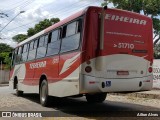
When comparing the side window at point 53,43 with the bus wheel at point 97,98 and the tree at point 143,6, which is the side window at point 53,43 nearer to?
the bus wheel at point 97,98

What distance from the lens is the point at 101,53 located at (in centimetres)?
1009

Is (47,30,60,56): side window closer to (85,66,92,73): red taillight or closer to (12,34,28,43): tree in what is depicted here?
(85,66,92,73): red taillight

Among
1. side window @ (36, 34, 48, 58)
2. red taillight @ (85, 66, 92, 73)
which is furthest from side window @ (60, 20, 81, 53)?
side window @ (36, 34, 48, 58)

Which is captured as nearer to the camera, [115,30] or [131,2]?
[115,30]

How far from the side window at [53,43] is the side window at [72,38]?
0.53 meters

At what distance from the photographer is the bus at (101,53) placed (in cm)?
1000

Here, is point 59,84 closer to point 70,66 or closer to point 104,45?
point 70,66

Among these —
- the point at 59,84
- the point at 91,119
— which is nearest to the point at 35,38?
the point at 59,84

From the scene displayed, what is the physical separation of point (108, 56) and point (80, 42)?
0.93 m

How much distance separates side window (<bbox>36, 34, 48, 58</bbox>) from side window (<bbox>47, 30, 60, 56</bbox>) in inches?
21.2

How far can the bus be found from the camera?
1000 centimetres

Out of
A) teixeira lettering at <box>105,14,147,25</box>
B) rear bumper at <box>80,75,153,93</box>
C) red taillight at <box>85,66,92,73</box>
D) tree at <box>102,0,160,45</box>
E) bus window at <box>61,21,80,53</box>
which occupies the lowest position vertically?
rear bumper at <box>80,75,153,93</box>

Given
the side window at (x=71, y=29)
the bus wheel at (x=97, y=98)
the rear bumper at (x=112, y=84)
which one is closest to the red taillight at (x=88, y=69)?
the rear bumper at (x=112, y=84)

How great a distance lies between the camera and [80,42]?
10188 mm
